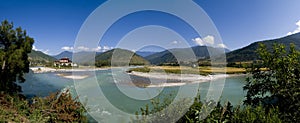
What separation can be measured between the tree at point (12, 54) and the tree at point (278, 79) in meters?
12.0

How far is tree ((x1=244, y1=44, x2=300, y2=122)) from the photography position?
7.73 m

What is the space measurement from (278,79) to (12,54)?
42.4 ft

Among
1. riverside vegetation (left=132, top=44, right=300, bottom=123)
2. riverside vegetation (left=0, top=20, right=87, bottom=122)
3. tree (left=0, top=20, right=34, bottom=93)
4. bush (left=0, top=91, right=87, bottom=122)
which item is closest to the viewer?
riverside vegetation (left=132, top=44, right=300, bottom=123)

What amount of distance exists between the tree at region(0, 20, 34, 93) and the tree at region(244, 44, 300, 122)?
12.0 m

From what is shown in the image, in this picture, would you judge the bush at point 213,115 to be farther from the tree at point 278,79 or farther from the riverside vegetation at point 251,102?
the tree at point 278,79

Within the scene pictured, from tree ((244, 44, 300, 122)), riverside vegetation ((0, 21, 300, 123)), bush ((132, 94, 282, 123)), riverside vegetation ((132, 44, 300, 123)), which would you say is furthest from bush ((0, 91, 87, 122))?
tree ((244, 44, 300, 122))

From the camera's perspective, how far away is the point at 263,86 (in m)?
9.05

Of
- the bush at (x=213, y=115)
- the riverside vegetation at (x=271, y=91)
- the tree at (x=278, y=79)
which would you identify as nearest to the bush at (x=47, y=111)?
the riverside vegetation at (x=271, y=91)

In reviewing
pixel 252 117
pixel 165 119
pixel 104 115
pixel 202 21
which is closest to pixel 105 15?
pixel 202 21

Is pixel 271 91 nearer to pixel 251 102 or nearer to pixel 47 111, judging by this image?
pixel 251 102

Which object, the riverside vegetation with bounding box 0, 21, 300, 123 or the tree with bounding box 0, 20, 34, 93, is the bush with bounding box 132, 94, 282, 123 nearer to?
the riverside vegetation with bounding box 0, 21, 300, 123

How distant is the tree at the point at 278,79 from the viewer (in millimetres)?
7727

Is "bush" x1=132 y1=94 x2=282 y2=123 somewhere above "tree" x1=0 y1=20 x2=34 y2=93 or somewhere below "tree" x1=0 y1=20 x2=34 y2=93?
below

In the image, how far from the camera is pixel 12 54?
1188 centimetres
